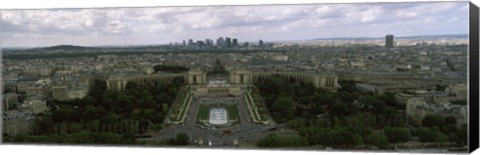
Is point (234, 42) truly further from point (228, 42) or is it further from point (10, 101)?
point (10, 101)

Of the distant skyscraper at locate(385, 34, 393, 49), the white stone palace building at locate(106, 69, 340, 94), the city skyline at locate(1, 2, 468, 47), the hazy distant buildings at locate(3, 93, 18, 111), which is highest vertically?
the city skyline at locate(1, 2, 468, 47)

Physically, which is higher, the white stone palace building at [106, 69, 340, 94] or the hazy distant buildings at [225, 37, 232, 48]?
the hazy distant buildings at [225, 37, 232, 48]

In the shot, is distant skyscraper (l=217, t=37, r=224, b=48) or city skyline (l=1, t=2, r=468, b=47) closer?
city skyline (l=1, t=2, r=468, b=47)

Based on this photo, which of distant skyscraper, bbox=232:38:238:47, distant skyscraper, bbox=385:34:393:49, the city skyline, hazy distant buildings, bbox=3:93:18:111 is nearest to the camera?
the city skyline

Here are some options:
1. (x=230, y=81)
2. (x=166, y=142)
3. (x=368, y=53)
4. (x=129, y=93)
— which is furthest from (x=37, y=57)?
(x=368, y=53)

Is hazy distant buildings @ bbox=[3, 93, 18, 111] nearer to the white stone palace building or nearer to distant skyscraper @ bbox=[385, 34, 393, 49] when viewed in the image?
the white stone palace building

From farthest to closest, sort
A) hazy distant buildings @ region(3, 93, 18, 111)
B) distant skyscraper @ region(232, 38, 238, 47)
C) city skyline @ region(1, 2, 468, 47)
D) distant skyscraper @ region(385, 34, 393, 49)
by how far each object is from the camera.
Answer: hazy distant buildings @ region(3, 93, 18, 111) < distant skyscraper @ region(232, 38, 238, 47) < distant skyscraper @ region(385, 34, 393, 49) < city skyline @ region(1, 2, 468, 47)

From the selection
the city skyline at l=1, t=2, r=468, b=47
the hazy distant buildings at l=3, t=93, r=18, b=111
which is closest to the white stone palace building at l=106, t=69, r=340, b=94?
the city skyline at l=1, t=2, r=468, b=47

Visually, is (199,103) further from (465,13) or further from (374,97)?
(465,13)
